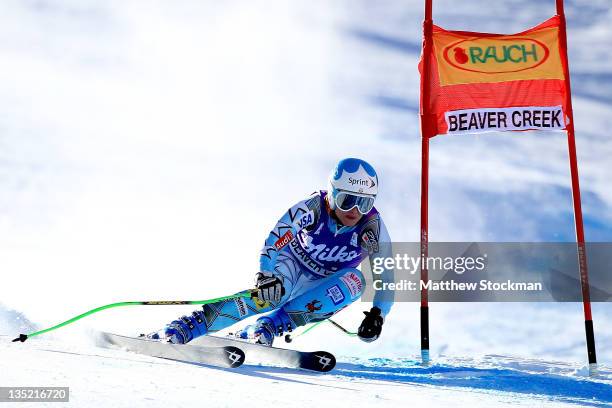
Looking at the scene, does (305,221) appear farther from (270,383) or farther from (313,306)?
(270,383)

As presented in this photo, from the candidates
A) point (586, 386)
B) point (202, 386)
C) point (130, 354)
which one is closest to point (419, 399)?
point (202, 386)

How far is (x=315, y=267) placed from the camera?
6.49 meters

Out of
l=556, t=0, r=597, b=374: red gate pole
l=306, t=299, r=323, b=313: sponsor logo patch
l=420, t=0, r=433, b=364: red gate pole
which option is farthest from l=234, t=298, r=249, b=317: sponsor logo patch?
l=556, t=0, r=597, b=374: red gate pole

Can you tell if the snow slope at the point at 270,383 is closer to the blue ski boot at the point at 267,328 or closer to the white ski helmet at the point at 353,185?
the blue ski boot at the point at 267,328

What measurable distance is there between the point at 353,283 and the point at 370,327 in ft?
1.84

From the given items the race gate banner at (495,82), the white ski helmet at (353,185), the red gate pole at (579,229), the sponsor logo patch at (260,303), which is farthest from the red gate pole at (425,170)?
the sponsor logo patch at (260,303)

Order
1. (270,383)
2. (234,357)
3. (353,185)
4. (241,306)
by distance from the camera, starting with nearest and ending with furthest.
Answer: (270,383) → (234,357) → (353,185) → (241,306)

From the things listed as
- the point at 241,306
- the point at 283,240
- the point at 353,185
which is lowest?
the point at 241,306

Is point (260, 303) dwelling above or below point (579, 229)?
below

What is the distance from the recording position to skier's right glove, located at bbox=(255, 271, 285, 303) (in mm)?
5699

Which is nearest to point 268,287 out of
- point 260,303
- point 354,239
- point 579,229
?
point 260,303

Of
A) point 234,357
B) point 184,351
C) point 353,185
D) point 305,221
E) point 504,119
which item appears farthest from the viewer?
point 504,119

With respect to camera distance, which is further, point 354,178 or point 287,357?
point 354,178

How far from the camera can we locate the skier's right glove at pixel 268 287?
570 centimetres
